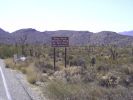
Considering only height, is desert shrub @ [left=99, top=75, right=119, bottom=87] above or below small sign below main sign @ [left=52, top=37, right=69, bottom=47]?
below

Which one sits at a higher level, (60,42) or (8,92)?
(60,42)

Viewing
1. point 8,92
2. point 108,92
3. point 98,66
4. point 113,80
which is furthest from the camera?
point 98,66

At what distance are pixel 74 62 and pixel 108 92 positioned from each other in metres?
21.1

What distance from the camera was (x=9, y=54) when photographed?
60.2 metres

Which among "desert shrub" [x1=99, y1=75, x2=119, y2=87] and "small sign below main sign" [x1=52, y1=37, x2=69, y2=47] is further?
"small sign below main sign" [x1=52, y1=37, x2=69, y2=47]

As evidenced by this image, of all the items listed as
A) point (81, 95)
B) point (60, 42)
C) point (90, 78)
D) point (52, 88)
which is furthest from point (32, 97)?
point (60, 42)

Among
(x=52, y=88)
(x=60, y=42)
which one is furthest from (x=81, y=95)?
(x=60, y=42)

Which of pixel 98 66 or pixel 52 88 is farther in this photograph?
pixel 98 66

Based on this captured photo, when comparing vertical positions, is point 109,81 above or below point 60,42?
below

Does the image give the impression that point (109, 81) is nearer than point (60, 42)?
Yes

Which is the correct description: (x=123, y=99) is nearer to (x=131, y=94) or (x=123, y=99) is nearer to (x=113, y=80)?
(x=131, y=94)

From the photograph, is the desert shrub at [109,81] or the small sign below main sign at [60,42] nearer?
the desert shrub at [109,81]

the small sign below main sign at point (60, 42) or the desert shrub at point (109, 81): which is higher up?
the small sign below main sign at point (60, 42)

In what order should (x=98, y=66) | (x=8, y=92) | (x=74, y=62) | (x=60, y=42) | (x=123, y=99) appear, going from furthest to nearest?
(x=74, y=62) < (x=60, y=42) < (x=98, y=66) < (x=8, y=92) < (x=123, y=99)
